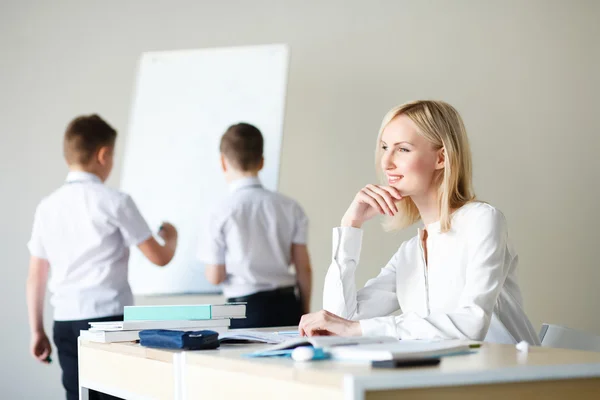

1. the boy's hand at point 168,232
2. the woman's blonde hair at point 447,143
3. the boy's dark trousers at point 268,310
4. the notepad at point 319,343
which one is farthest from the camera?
the boy's hand at point 168,232

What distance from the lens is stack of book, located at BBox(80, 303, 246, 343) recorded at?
66.8 inches

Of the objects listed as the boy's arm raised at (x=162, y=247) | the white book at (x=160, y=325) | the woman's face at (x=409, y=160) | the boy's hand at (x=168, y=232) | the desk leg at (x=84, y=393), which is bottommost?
the desk leg at (x=84, y=393)

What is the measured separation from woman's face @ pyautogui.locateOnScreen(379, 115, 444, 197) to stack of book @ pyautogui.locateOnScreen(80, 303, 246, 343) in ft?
1.66

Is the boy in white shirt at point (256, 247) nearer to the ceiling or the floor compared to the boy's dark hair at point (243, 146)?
nearer to the floor

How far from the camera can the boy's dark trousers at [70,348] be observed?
2.86 m

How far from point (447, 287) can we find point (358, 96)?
222 centimetres

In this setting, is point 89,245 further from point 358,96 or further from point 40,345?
point 358,96

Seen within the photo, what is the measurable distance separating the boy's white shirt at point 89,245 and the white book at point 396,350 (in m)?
1.83

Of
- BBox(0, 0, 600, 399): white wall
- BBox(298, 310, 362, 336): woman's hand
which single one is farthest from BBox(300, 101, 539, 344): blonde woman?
BBox(0, 0, 600, 399): white wall

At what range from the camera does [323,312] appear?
5.23ft

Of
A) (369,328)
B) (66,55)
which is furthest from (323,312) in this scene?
(66,55)

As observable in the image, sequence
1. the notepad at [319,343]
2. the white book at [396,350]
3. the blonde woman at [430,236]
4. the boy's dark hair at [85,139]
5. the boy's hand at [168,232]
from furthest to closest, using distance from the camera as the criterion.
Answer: the boy's hand at [168,232]
the boy's dark hair at [85,139]
the blonde woman at [430,236]
the notepad at [319,343]
the white book at [396,350]

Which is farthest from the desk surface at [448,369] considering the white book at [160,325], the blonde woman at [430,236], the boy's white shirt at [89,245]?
the boy's white shirt at [89,245]

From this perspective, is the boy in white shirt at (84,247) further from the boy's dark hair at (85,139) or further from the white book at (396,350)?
the white book at (396,350)
